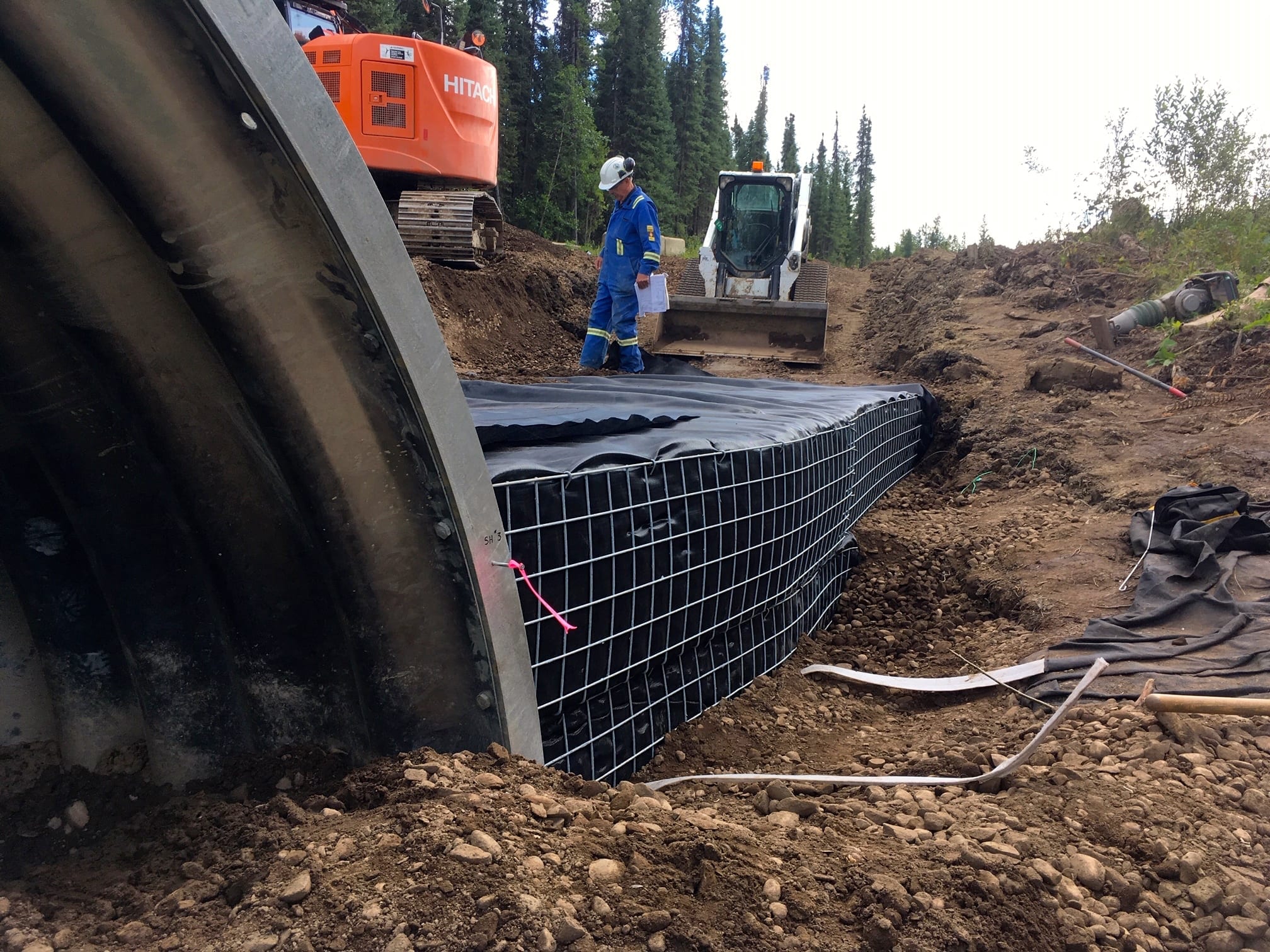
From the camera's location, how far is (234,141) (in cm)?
121

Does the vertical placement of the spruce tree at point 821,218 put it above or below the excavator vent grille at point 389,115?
above

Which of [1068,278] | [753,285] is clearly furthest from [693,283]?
[1068,278]

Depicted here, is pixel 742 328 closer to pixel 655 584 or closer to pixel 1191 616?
pixel 1191 616

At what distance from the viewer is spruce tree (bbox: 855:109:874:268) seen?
3275 inches

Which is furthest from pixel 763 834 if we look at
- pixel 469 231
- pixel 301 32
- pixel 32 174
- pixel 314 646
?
pixel 301 32

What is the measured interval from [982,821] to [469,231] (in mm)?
9221

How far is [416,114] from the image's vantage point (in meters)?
9.59

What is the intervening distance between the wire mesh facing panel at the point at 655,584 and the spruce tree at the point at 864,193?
78144 millimetres

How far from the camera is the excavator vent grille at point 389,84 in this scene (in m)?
9.35

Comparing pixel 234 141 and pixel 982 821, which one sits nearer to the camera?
pixel 234 141

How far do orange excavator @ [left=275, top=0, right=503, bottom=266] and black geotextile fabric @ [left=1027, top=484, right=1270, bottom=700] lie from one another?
7772mm

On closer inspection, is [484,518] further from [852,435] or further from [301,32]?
[301,32]

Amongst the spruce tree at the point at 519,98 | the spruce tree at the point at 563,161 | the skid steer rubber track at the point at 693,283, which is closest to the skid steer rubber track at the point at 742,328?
the skid steer rubber track at the point at 693,283

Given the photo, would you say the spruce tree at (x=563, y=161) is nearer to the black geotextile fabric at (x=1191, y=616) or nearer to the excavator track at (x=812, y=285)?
the excavator track at (x=812, y=285)
